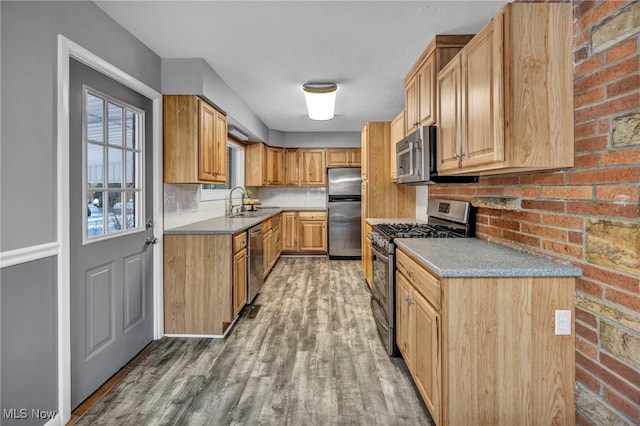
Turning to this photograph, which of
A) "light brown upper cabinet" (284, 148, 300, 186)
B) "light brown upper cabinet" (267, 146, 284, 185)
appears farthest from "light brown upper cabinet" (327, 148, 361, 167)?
"light brown upper cabinet" (267, 146, 284, 185)

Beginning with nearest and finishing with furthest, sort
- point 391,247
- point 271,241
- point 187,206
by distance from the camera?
point 391,247, point 187,206, point 271,241

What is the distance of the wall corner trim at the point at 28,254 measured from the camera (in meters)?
1.50

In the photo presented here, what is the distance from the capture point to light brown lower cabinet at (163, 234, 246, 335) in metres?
3.01

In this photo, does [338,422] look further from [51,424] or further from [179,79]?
[179,79]

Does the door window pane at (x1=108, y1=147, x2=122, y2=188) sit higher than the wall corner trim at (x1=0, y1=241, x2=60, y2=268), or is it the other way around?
the door window pane at (x1=108, y1=147, x2=122, y2=188)

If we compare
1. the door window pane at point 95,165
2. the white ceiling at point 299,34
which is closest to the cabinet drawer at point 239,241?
the door window pane at point 95,165

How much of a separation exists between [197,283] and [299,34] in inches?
85.7

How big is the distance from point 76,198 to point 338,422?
1933 mm

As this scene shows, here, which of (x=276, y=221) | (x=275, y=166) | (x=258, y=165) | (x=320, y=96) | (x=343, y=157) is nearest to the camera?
(x=320, y=96)

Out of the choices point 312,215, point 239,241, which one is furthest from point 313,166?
point 239,241

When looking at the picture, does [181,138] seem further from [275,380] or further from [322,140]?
[322,140]

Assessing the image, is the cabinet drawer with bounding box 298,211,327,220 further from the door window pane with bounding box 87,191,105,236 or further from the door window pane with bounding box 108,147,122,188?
the door window pane with bounding box 87,191,105,236

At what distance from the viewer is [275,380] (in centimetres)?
230

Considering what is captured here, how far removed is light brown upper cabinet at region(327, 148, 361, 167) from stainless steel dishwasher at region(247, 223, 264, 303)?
298 cm
